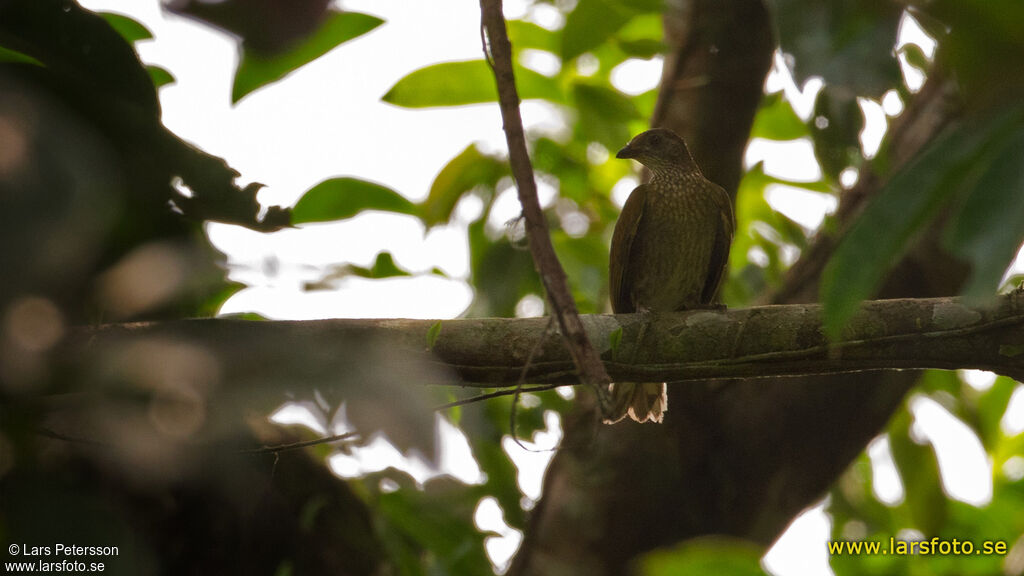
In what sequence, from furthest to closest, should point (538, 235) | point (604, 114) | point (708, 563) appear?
point (604, 114), point (538, 235), point (708, 563)

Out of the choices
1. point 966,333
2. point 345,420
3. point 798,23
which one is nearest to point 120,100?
point 345,420

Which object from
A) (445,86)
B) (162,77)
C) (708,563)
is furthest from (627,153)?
(708,563)

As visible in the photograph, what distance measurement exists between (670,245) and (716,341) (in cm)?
147

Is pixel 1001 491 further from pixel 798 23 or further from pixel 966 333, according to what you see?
pixel 798 23

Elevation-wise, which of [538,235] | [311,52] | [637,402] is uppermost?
[311,52]

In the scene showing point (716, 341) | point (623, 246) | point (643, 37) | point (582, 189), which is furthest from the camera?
point (643, 37)

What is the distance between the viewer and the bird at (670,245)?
429cm

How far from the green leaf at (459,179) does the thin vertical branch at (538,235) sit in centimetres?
291

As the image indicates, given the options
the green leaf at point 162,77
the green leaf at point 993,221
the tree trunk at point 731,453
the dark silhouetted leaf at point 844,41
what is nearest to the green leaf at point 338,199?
the green leaf at point 162,77

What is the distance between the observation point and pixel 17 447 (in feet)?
4.88

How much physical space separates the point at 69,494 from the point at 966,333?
2.30 meters

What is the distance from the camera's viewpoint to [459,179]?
15.7 feet

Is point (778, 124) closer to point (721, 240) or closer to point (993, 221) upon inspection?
point (721, 240)

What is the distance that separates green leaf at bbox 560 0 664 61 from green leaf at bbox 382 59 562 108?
0.34 m
